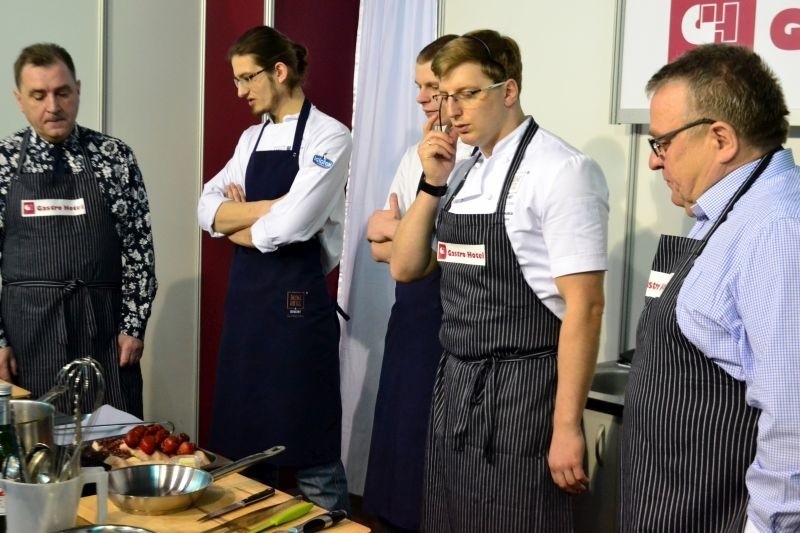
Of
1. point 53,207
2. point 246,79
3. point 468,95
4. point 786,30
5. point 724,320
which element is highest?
point 786,30

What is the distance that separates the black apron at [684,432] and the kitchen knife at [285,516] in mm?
545

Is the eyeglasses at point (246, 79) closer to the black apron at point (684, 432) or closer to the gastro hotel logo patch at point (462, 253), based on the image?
the gastro hotel logo patch at point (462, 253)

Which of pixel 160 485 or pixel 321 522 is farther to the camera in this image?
pixel 160 485

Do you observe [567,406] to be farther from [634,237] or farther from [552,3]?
[552,3]

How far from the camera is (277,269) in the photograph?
270 cm

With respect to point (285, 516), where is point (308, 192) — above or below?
above

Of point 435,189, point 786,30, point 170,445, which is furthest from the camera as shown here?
point 786,30

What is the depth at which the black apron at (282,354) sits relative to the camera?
2693mm

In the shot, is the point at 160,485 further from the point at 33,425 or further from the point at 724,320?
the point at 724,320

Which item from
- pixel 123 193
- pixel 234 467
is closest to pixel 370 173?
pixel 123 193

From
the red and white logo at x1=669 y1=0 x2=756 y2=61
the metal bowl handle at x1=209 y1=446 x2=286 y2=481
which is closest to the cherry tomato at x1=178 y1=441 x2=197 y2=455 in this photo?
the metal bowl handle at x1=209 y1=446 x2=286 y2=481

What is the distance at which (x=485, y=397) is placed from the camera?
73.6 inches

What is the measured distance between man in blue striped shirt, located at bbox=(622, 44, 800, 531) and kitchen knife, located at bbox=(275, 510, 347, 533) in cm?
49

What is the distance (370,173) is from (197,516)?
2386mm
